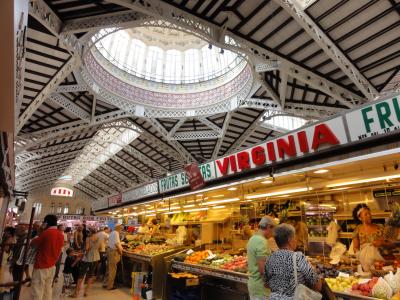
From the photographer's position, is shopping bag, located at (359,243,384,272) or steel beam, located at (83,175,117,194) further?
steel beam, located at (83,175,117,194)

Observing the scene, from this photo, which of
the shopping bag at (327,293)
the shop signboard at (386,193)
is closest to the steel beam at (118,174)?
the shop signboard at (386,193)

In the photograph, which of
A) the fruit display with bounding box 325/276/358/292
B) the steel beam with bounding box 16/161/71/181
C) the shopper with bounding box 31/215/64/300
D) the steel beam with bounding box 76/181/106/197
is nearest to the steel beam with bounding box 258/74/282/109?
the fruit display with bounding box 325/276/358/292

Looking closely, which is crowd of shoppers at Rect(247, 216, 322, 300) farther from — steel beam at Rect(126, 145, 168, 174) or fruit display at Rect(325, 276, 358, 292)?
steel beam at Rect(126, 145, 168, 174)

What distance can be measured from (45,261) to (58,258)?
159cm

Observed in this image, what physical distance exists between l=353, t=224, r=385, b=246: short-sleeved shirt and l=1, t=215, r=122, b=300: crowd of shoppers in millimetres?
5937

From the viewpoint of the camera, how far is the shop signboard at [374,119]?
350 cm

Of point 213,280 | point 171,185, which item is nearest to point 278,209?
point 213,280

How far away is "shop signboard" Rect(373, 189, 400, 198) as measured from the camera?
18.7 ft

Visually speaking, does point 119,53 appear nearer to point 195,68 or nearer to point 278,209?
point 195,68

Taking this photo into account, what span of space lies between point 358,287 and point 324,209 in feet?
10.4

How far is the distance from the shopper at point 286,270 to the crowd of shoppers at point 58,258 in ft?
A: 12.0

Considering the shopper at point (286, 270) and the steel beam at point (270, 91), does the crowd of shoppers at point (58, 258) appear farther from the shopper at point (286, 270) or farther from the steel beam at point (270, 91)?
the steel beam at point (270, 91)

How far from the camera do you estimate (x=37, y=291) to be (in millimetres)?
5418

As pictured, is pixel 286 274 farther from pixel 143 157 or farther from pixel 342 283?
pixel 143 157
